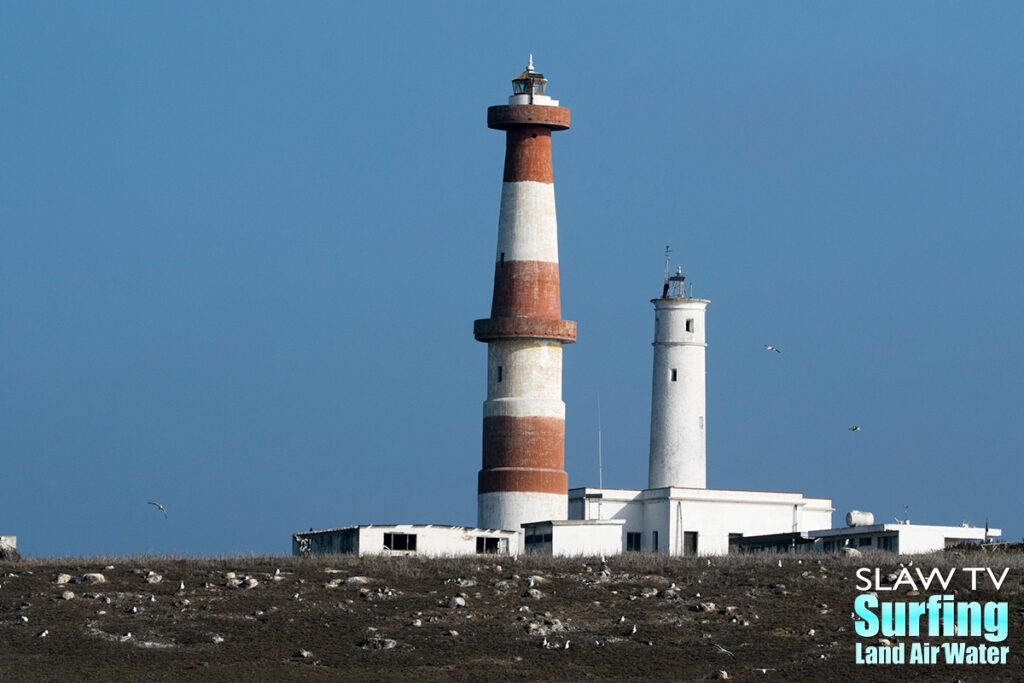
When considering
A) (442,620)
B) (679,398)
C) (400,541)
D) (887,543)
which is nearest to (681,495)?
(679,398)

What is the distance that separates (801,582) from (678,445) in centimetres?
2540

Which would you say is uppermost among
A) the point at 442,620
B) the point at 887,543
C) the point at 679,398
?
the point at 679,398

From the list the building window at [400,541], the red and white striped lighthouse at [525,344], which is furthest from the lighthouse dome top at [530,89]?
the building window at [400,541]

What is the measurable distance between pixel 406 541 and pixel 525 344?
9.79 metres

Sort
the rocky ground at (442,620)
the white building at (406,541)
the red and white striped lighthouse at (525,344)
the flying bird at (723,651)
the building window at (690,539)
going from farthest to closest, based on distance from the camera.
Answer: the building window at (690,539) → the red and white striped lighthouse at (525,344) → the white building at (406,541) → the flying bird at (723,651) → the rocky ground at (442,620)

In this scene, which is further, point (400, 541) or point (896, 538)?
point (896, 538)

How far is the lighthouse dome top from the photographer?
2549 inches

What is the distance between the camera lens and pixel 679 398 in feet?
226

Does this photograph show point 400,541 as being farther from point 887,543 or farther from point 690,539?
point 887,543

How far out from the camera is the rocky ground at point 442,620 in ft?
118

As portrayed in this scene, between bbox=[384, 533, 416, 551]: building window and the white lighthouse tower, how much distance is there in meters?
15.0

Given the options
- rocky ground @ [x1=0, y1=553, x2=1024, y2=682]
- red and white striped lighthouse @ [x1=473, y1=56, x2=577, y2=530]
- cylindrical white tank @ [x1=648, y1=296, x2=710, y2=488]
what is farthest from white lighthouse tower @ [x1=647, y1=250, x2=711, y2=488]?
rocky ground @ [x1=0, y1=553, x2=1024, y2=682]

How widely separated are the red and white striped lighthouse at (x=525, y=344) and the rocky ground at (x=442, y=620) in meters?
15.9

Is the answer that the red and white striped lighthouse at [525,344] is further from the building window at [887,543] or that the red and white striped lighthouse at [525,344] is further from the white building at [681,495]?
the building window at [887,543]
